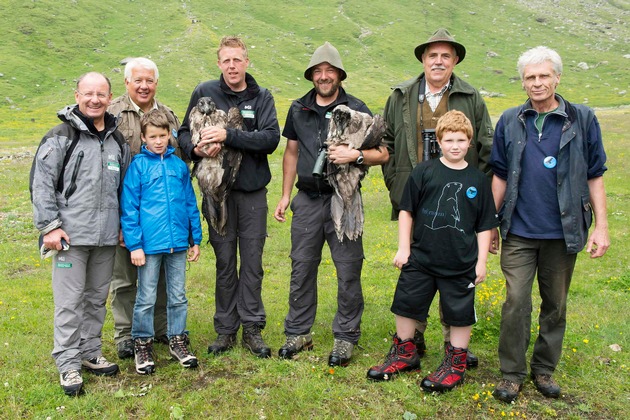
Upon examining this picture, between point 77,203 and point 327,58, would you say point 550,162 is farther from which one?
point 77,203

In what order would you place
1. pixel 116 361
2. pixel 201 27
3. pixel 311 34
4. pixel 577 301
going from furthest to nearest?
pixel 311 34 → pixel 201 27 → pixel 577 301 → pixel 116 361

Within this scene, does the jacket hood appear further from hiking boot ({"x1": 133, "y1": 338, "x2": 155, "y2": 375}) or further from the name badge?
hiking boot ({"x1": 133, "y1": 338, "x2": 155, "y2": 375})

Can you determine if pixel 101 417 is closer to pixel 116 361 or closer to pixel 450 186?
pixel 116 361

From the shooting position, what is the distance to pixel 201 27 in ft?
287

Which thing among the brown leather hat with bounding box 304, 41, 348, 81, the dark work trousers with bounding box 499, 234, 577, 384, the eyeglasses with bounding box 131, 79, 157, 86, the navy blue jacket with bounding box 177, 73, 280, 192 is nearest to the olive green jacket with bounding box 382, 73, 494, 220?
the brown leather hat with bounding box 304, 41, 348, 81

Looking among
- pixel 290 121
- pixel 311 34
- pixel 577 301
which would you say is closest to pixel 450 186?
pixel 290 121

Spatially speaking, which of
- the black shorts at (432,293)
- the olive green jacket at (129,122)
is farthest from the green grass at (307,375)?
the olive green jacket at (129,122)

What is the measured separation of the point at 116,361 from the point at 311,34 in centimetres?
10080

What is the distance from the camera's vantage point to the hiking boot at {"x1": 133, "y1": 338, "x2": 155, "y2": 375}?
6547mm

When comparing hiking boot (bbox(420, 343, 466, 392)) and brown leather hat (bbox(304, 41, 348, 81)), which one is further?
brown leather hat (bbox(304, 41, 348, 81))

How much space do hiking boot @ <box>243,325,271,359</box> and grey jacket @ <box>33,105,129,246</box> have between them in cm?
215

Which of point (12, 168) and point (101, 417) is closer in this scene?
point (101, 417)

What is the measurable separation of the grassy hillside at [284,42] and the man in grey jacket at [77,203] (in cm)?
3677

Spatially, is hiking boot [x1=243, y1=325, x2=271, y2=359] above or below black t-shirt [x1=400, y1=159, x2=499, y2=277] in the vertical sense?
below
